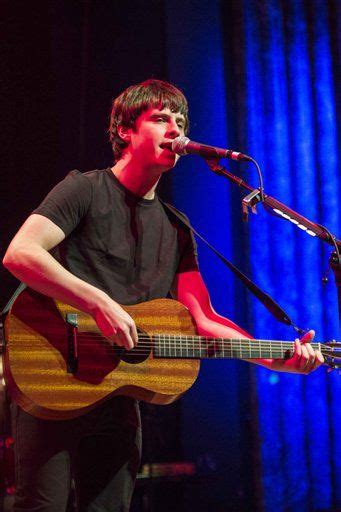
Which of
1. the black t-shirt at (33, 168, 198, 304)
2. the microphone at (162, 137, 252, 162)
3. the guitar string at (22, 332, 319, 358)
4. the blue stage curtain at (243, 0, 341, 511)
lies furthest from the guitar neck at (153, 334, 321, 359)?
the blue stage curtain at (243, 0, 341, 511)

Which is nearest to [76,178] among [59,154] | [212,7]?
[59,154]

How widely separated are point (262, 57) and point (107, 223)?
280cm

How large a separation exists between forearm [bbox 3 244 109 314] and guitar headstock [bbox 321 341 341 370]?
1199 mm

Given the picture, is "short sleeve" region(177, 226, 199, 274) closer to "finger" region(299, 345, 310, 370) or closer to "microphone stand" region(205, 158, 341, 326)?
"microphone stand" region(205, 158, 341, 326)

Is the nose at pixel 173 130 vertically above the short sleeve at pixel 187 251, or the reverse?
the nose at pixel 173 130

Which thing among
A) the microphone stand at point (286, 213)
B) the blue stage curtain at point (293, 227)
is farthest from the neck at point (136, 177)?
the blue stage curtain at point (293, 227)

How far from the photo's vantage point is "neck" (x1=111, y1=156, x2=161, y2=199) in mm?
2916

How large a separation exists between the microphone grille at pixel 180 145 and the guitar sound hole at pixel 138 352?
0.77 meters

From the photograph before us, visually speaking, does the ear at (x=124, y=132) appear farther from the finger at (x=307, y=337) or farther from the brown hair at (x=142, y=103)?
the finger at (x=307, y=337)

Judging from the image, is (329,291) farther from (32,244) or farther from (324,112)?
(32,244)

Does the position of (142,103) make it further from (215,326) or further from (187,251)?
(215,326)

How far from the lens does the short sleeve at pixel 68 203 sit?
2529 millimetres

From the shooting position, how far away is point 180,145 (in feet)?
8.93

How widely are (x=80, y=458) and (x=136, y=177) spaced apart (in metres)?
1.23
